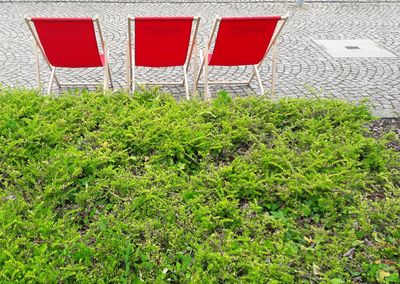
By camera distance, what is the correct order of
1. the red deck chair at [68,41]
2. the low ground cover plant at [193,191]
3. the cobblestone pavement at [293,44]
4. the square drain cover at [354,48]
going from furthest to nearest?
the square drain cover at [354,48]
the cobblestone pavement at [293,44]
the red deck chair at [68,41]
the low ground cover plant at [193,191]

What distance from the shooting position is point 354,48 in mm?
8281

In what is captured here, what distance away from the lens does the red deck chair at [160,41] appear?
5492 mm

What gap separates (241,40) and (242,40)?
12mm

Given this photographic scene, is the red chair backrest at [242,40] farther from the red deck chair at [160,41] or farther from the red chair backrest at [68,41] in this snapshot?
the red chair backrest at [68,41]

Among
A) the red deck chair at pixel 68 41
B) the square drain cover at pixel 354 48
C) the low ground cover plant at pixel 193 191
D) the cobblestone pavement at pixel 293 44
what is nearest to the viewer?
the low ground cover plant at pixel 193 191

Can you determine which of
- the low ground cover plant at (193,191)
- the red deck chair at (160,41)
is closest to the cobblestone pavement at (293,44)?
the red deck chair at (160,41)

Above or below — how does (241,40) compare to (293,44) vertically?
above

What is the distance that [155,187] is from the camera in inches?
150

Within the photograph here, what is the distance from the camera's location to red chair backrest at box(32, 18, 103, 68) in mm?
5434

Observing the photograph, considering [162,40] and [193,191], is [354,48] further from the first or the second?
[193,191]

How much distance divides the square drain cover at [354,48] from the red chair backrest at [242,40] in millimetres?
2592

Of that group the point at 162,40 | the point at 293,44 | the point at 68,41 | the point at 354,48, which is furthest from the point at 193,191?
the point at 354,48

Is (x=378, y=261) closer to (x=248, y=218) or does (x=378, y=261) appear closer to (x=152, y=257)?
(x=248, y=218)

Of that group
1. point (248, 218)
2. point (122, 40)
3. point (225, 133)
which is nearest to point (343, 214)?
point (248, 218)
